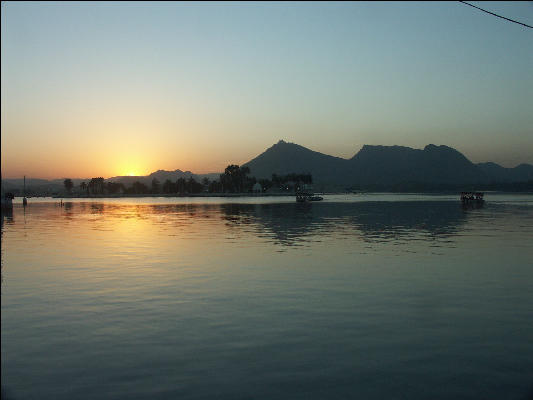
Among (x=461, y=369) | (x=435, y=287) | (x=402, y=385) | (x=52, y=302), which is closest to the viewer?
(x=402, y=385)

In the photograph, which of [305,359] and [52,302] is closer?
[305,359]

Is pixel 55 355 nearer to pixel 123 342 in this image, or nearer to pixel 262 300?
pixel 123 342

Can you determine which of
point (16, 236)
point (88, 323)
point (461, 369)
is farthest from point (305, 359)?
point (16, 236)

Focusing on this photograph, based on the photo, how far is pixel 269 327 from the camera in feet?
54.6

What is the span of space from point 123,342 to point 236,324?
3.84 meters

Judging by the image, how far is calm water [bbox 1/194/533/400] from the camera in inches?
456

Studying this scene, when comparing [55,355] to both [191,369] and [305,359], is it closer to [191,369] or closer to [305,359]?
[191,369]

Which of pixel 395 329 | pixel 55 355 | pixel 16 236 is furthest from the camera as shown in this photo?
pixel 16 236

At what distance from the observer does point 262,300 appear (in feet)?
69.5

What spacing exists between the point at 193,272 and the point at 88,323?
11764mm

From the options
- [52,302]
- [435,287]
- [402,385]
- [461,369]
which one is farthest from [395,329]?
[52,302]

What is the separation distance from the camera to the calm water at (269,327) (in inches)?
456

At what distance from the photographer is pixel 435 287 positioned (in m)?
23.8

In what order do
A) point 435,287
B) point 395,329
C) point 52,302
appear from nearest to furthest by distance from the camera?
point 395,329 < point 52,302 < point 435,287
